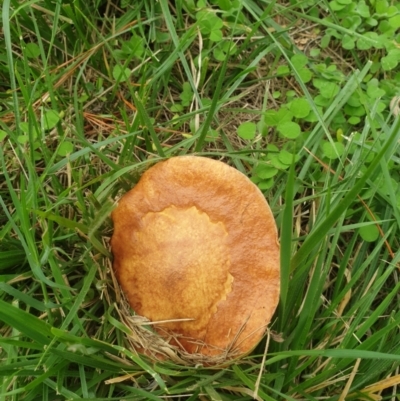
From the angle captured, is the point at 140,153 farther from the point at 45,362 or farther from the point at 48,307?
the point at 45,362

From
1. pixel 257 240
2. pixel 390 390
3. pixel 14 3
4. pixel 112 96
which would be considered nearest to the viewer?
pixel 257 240

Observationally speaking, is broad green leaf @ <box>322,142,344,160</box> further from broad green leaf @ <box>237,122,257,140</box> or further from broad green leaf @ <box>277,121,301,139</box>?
broad green leaf @ <box>237,122,257,140</box>

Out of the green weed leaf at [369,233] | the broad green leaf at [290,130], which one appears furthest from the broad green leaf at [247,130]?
the green weed leaf at [369,233]

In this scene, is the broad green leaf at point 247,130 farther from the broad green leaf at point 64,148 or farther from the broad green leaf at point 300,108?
the broad green leaf at point 64,148

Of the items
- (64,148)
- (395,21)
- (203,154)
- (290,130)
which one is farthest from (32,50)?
(395,21)

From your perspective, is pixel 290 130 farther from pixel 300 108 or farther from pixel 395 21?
pixel 395 21

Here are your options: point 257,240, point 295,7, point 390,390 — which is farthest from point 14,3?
point 390,390

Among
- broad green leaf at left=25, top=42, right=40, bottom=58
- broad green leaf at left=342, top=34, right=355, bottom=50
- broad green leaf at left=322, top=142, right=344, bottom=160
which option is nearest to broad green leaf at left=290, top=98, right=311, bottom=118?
broad green leaf at left=322, top=142, right=344, bottom=160
